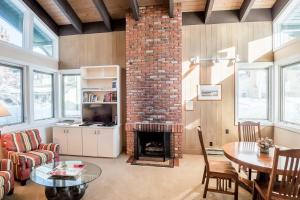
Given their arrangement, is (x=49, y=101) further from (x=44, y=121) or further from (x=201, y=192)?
(x=201, y=192)

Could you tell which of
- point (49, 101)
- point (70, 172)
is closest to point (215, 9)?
point (70, 172)

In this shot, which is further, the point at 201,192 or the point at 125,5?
the point at 125,5

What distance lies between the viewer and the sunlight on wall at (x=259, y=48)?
466cm

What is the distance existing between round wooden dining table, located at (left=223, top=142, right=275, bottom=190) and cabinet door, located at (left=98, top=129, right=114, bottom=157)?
274 centimetres

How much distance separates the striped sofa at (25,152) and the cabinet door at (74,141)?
84 centimetres

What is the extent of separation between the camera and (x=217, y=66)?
4.82 metres

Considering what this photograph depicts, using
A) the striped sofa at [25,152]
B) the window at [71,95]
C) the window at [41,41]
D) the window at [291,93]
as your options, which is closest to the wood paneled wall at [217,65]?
the window at [291,93]

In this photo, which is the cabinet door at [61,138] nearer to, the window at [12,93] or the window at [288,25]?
the window at [12,93]

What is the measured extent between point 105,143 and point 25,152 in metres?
1.64

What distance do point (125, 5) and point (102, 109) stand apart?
275 cm

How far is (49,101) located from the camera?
5410 millimetres

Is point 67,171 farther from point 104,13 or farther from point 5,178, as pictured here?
point 104,13

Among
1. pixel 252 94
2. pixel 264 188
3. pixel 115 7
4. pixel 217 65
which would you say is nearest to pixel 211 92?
pixel 217 65

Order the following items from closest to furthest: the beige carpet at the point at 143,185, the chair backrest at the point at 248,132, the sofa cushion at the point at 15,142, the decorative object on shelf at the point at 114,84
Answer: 1. the beige carpet at the point at 143,185
2. the sofa cushion at the point at 15,142
3. the chair backrest at the point at 248,132
4. the decorative object on shelf at the point at 114,84
